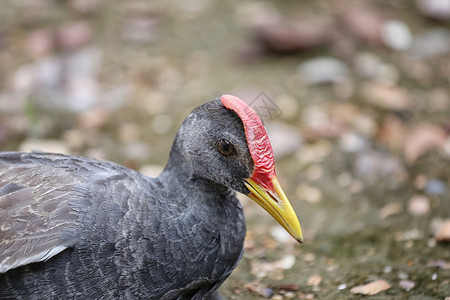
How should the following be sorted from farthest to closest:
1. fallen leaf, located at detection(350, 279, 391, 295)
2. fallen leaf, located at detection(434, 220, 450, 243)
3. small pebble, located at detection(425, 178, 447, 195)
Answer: small pebble, located at detection(425, 178, 447, 195) < fallen leaf, located at detection(434, 220, 450, 243) < fallen leaf, located at detection(350, 279, 391, 295)

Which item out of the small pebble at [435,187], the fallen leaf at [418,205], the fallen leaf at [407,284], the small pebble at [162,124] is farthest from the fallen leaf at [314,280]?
the small pebble at [162,124]

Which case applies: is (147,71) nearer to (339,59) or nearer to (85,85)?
(85,85)

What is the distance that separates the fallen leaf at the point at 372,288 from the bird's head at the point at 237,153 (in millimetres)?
546

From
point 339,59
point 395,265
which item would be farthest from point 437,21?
point 395,265

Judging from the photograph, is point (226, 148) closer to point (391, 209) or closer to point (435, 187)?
point (391, 209)

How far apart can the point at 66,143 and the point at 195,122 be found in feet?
6.25

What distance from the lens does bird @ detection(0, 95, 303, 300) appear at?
2643mm

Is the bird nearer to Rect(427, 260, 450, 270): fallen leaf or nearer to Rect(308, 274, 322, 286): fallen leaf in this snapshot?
Rect(308, 274, 322, 286): fallen leaf

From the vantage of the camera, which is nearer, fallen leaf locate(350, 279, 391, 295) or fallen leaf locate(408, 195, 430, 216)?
fallen leaf locate(350, 279, 391, 295)

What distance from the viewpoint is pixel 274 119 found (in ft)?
15.2

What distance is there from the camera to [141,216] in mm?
2777

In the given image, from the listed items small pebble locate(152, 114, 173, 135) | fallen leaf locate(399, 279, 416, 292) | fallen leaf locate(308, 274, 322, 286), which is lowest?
fallen leaf locate(399, 279, 416, 292)

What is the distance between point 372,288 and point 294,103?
2.03 metres

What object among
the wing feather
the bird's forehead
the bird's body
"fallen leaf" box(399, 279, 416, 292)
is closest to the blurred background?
"fallen leaf" box(399, 279, 416, 292)
